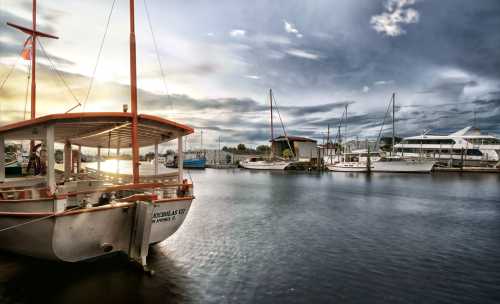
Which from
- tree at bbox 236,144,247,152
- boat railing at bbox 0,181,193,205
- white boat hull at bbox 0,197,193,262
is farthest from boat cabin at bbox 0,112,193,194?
tree at bbox 236,144,247,152

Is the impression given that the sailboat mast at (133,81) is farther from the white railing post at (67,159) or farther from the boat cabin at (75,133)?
the white railing post at (67,159)

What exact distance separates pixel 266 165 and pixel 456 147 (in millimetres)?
51574

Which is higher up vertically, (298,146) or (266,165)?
(298,146)

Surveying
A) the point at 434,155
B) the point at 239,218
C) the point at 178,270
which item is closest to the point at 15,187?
the point at 178,270

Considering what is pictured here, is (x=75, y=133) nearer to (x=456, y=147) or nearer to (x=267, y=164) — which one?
(x=267, y=164)

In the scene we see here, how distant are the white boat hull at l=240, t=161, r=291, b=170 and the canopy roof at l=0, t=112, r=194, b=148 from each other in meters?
69.1

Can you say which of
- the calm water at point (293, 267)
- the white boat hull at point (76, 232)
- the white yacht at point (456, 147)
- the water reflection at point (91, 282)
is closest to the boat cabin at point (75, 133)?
the white boat hull at point (76, 232)

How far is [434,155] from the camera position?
7775cm

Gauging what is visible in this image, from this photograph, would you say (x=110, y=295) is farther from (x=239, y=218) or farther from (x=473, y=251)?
(x=473, y=251)

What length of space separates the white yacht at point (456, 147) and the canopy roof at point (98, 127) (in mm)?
76080

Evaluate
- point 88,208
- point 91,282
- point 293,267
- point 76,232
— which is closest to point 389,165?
point 293,267

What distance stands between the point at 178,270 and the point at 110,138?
6378mm

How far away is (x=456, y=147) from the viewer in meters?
78.2

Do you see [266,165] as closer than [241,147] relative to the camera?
Yes
